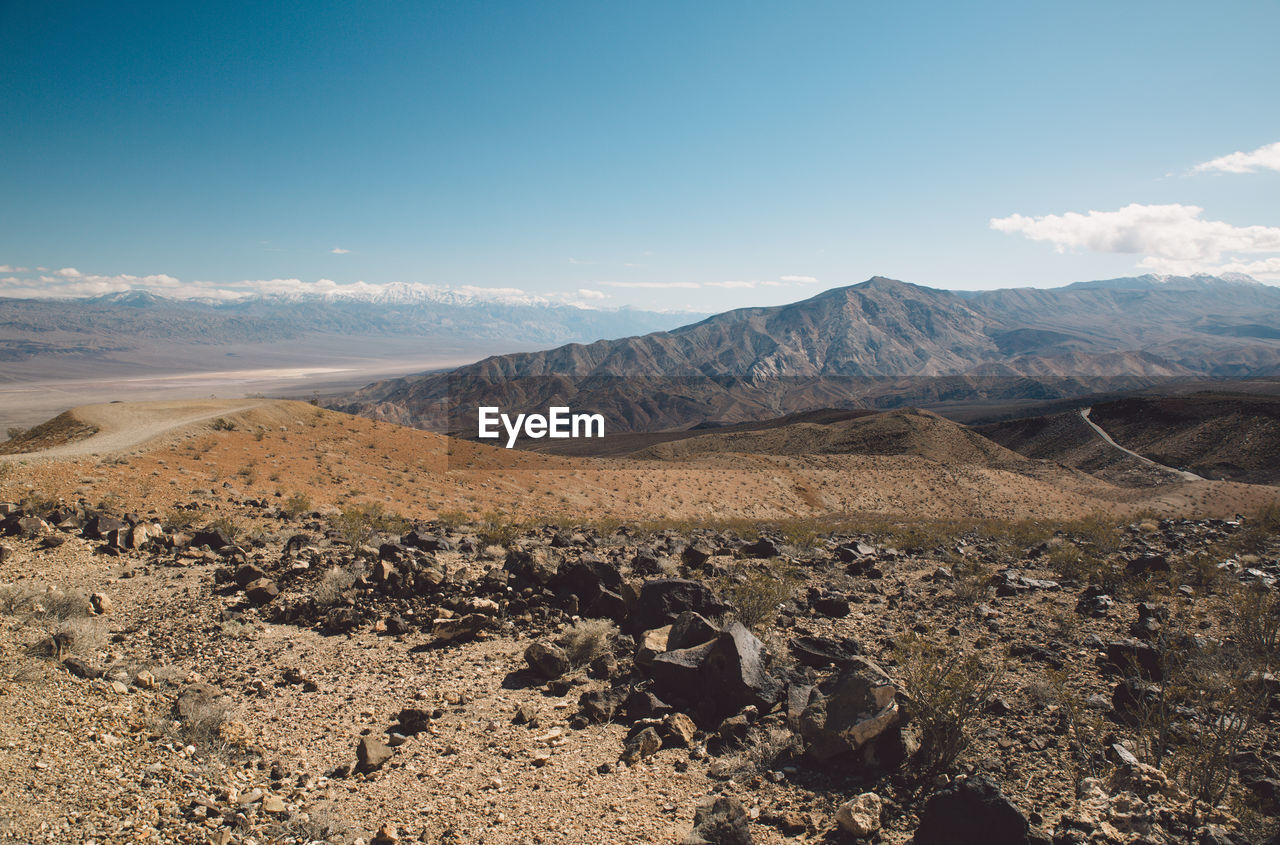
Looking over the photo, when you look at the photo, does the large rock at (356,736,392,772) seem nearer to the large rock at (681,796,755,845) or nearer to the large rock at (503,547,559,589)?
the large rock at (681,796,755,845)

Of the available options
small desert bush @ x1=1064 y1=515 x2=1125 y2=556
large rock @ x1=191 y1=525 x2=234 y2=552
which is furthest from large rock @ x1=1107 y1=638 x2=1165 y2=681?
large rock @ x1=191 y1=525 x2=234 y2=552

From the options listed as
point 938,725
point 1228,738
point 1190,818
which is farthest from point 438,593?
point 1228,738

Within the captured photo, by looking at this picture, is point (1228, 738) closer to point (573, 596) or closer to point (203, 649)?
point (573, 596)

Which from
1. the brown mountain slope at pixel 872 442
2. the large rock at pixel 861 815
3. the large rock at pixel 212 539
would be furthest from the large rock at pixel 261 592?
the brown mountain slope at pixel 872 442

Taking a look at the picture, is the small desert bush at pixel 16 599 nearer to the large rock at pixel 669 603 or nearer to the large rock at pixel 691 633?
the large rock at pixel 669 603

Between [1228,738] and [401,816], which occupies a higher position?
[1228,738]

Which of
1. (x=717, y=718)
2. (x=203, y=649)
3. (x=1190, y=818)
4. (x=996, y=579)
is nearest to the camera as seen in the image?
(x=1190, y=818)
